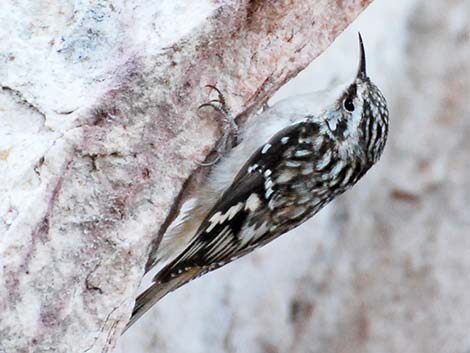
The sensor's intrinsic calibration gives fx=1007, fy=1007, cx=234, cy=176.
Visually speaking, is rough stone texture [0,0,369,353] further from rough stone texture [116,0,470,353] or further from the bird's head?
rough stone texture [116,0,470,353]

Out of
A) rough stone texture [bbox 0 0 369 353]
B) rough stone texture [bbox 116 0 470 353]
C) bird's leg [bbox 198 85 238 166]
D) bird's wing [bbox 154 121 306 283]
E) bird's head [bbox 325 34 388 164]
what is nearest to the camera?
rough stone texture [bbox 0 0 369 353]

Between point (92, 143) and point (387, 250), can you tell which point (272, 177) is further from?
point (387, 250)

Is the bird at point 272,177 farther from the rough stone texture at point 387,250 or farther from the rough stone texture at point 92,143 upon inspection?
the rough stone texture at point 387,250

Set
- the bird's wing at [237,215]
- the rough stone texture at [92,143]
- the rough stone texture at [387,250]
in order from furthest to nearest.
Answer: the rough stone texture at [387,250]
the bird's wing at [237,215]
the rough stone texture at [92,143]

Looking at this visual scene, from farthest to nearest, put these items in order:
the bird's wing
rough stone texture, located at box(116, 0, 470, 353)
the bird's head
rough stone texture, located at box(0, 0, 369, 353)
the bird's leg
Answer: rough stone texture, located at box(116, 0, 470, 353) < the bird's head < the bird's wing < the bird's leg < rough stone texture, located at box(0, 0, 369, 353)

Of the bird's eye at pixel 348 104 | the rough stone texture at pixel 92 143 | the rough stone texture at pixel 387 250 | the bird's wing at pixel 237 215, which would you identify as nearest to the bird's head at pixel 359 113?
the bird's eye at pixel 348 104

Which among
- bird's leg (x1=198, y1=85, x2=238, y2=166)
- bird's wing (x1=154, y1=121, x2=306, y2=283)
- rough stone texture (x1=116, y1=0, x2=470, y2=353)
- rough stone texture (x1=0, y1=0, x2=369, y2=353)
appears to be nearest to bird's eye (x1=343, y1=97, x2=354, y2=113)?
bird's wing (x1=154, y1=121, x2=306, y2=283)
